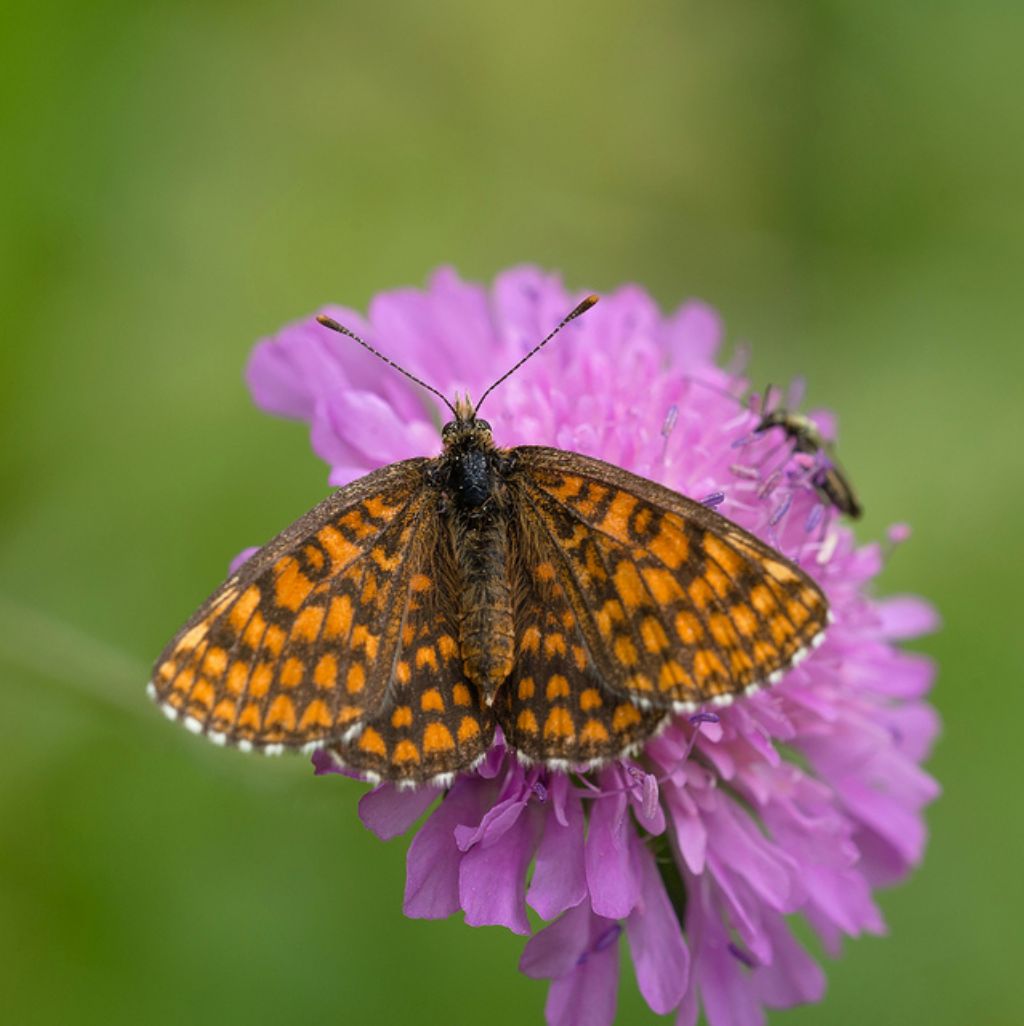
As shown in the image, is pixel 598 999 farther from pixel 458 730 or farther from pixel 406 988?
pixel 406 988

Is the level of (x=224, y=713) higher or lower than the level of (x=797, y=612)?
lower

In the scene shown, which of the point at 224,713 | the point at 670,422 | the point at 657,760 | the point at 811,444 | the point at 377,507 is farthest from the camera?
the point at 811,444

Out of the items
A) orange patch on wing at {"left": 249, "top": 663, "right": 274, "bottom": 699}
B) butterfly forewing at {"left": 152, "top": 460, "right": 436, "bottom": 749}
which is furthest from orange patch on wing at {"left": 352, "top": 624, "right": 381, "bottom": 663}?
orange patch on wing at {"left": 249, "top": 663, "right": 274, "bottom": 699}

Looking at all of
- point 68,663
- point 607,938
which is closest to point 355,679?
point 607,938

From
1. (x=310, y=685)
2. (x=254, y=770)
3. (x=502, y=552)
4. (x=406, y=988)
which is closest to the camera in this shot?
(x=310, y=685)

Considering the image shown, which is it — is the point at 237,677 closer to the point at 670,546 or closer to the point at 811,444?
the point at 670,546

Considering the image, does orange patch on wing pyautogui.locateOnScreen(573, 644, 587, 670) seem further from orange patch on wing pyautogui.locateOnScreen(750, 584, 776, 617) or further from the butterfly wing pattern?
orange patch on wing pyautogui.locateOnScreen(750, 584, 776, 617)

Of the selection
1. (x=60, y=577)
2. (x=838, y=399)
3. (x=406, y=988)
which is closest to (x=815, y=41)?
(x=838, y=399)
